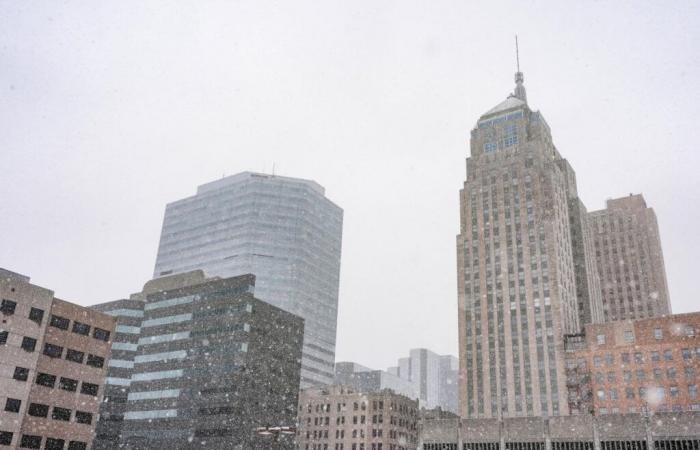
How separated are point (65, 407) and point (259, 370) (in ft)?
155

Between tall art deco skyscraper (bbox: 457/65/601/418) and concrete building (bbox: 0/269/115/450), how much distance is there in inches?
2388

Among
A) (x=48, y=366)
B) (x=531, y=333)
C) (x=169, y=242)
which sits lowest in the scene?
(x=48, y=366)

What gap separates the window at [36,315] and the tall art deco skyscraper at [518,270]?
222 ft

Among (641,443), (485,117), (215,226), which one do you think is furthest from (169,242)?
(641,443)

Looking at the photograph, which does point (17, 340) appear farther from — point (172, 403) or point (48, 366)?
point (172, 403)

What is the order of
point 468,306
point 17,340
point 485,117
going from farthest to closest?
point 485,117, point 468,306, point 17,340

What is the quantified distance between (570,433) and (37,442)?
54621 mm

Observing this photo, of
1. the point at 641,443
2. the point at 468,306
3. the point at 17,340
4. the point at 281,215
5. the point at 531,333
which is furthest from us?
the point at 281,215

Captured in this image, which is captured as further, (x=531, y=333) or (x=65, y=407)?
(x=531, y=333)

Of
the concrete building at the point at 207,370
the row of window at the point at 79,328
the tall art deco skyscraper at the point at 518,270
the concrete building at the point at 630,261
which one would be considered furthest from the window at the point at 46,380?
the concrete building at the point at 630,261

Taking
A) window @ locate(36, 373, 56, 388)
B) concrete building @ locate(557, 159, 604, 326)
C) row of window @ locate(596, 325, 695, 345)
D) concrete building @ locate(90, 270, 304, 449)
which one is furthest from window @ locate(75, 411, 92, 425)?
concrete building @ locate(557, 159, 604, 326)

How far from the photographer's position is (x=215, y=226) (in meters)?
188

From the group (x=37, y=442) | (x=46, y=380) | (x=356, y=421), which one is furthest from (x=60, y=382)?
(x=356, y=421)

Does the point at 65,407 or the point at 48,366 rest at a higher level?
the point at 48,366
